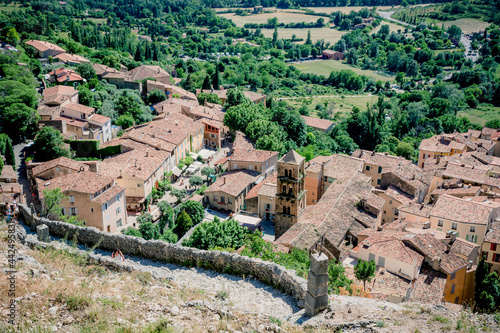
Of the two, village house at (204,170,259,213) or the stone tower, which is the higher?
the stone tower

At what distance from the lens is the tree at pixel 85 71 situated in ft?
208

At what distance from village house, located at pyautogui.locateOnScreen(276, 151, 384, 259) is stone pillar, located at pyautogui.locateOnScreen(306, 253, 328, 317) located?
18.2 m

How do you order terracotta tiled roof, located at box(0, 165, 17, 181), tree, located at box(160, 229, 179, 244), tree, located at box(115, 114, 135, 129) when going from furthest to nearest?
tree, located at box(115, 114, 135, 129) → terracotta tiled roof, located at box(0, 165, 17, 181) → tree, located at box(160, 229, 179, 244)

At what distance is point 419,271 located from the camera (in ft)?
105

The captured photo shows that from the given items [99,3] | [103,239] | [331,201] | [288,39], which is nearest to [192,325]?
[103,239]

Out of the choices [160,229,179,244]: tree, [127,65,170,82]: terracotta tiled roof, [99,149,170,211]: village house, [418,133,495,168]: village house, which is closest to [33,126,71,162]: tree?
[99,149,170,211]: village house

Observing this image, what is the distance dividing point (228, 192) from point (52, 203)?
656 inches

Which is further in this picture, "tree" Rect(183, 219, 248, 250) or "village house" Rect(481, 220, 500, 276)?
"village house" Rect(481, 220, 500, 276)

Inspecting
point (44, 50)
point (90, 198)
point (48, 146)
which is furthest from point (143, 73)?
point (90, 198)

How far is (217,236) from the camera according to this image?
105 ft

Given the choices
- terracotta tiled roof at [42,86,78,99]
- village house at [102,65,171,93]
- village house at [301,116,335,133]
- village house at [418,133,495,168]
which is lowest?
village house at [301,116,335,133]

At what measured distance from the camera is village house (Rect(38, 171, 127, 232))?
3534cm

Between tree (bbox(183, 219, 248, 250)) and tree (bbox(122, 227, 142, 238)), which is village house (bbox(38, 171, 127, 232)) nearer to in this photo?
tree (bbox(122, 227, 142, 238))

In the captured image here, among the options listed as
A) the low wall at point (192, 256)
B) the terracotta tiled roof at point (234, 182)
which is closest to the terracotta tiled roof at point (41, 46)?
the terracotta tiled roof at point (234, 182)
